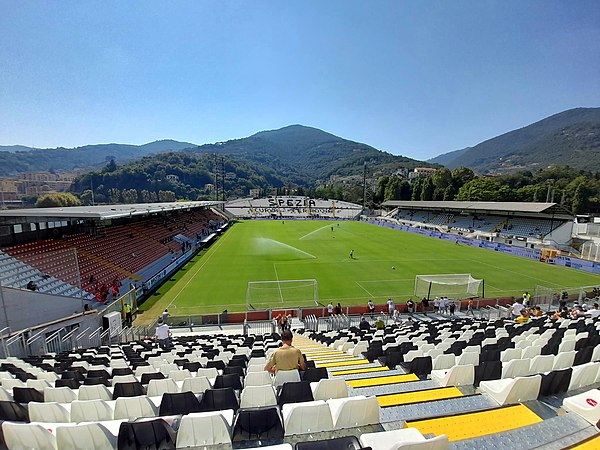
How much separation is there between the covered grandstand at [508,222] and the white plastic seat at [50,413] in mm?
47980

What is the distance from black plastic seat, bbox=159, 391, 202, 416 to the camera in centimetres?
363

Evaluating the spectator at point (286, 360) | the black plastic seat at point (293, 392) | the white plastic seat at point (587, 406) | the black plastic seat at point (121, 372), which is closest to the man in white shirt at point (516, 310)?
the white plastic seat at point (587, 406)

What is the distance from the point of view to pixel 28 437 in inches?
98.8

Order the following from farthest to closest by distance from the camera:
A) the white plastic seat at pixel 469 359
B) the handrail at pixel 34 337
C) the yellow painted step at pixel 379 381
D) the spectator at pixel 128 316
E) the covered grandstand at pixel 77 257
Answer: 1. the spectator at pixel 128 316
2. the covered grandstand at pixel 77 257
3. the handrail at pixel 34 337
4. the white plastic seat at pixel 469 359
5. the yellow painted step at pixel 379 381

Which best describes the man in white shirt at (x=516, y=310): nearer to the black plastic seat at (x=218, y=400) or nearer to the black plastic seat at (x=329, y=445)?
the black plastic seat at (x=218, y=400)

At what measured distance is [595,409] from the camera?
276cm

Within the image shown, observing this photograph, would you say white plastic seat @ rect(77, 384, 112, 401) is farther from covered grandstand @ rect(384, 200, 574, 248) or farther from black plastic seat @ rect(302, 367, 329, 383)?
covered grandstand @ rect(384, 200, 574, 248)

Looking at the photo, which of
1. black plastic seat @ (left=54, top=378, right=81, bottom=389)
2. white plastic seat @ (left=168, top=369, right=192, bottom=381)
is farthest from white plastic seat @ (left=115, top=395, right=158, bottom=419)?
black plastic seat @ (left=54, top=378, right=81, bottom=389)

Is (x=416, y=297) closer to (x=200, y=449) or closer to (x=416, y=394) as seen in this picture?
(x=416, y=394)

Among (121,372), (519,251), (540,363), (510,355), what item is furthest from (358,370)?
(519,251)

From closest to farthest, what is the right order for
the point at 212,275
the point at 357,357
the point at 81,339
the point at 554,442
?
the point at 554,442 < the point at 357,357 < the point at 81,339 < the point at 212,275

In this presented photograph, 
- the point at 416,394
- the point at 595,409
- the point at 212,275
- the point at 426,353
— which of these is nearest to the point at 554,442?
the point at 595,409

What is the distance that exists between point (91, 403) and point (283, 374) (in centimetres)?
238

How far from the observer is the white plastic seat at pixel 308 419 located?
282 cm
